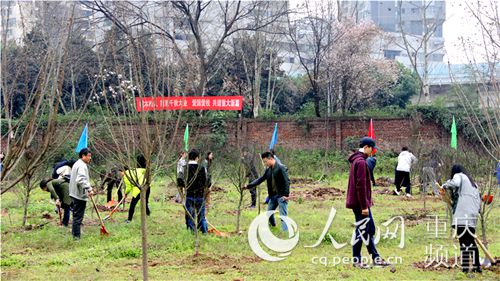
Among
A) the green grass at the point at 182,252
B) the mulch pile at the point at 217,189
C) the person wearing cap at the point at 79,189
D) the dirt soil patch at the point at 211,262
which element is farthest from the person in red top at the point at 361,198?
the mulch pile at the point at 217,189

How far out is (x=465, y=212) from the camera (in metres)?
7.85

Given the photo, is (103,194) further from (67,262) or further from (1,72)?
(1,72)

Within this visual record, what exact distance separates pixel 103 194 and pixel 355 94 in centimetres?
1811

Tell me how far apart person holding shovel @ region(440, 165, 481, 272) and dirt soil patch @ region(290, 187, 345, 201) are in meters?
9.41

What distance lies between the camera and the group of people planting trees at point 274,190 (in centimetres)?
794

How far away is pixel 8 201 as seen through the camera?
17.8 metres

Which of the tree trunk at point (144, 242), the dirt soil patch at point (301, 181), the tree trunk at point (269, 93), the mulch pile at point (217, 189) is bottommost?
the dirt soil patch at point (301, 181)

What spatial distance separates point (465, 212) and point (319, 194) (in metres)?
10.7

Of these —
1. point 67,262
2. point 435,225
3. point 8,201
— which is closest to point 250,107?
point 8,201

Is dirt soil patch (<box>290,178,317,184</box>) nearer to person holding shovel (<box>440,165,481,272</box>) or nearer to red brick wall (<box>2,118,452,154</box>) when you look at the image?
red brick wall (<box>2,118,452,154</box>)

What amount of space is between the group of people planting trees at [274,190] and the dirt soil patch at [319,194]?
96.5 inches

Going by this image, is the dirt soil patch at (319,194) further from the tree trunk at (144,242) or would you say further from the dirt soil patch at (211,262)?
the tree trunk at (144,242)

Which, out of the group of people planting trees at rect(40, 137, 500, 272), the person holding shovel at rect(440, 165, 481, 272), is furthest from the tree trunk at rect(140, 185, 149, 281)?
the person holding shovel at rect(440, 165, 481, 272)

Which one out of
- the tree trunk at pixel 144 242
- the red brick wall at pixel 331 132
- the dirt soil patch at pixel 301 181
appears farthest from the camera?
the red brick wall at pixel 331 132
